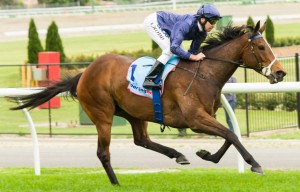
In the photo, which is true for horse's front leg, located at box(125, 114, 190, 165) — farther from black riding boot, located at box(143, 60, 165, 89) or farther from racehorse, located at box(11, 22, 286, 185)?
black riding boot, located at box(143, 60, 165, 89)

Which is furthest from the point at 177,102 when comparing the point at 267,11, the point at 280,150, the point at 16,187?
the point at 267,11

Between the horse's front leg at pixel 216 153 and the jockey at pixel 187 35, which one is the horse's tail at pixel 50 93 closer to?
the jockey at pixel 187 35

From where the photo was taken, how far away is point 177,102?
27.0 ft

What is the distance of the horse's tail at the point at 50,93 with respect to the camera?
9242mm

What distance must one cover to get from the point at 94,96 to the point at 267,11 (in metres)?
31.9

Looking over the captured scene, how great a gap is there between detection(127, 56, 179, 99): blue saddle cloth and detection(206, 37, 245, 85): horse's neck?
1.28 ft

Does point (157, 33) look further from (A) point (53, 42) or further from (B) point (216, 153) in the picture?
(A) point (53, 42)

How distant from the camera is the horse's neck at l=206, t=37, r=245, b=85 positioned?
8211mm

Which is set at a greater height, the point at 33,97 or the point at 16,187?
the point at 33,97

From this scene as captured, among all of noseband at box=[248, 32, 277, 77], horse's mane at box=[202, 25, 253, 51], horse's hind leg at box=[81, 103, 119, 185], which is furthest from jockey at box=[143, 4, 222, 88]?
horse's hind leg at box=[81, 103, 119, 185]

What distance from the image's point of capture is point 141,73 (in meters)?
8.44

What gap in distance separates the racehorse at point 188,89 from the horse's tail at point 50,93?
247mm

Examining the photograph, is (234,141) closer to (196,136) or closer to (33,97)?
(33,97)

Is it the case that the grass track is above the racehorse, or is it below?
below
